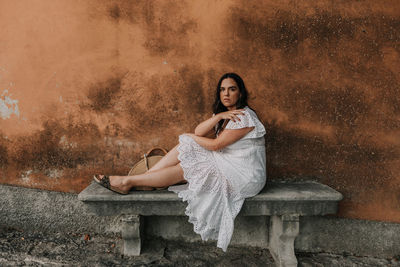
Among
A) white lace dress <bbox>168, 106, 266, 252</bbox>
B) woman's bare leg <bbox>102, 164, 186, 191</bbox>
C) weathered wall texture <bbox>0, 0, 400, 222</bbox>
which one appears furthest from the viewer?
weathered wall texture <bbox>0, 0, 400, 222</bbox>

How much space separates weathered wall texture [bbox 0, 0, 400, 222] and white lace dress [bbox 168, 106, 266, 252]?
1.64 feet

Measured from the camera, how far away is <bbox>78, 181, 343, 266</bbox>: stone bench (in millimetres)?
2473

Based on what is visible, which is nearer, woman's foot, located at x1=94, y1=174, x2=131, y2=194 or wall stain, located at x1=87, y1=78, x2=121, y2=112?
woman's foot, located at x1=94, y1=174, x2=131, y2=194

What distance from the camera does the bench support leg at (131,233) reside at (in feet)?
8.48

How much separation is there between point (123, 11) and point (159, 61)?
0.62 meters

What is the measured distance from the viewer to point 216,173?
250cm

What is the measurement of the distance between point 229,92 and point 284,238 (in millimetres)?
1448

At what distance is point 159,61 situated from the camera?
2980mm

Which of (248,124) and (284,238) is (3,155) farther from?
(284,238)

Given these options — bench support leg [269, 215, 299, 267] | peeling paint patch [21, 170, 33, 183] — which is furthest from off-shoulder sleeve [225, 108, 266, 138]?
peeling paint patch [21, 170, 33, 183]

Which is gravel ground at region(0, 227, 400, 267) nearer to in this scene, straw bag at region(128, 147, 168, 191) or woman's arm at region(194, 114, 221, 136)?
straw bag at region(128, 147, 168, 191)

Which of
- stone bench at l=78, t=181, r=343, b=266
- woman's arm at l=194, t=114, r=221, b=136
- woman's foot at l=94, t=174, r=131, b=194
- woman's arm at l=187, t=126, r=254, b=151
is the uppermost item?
woman's arm at l=194, t=114, r=221, b=136

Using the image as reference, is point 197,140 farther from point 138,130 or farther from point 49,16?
point 49,16

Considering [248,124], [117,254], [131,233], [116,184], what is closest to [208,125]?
[248,124]
